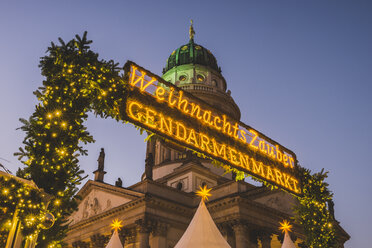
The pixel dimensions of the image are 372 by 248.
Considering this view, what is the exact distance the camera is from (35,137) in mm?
6875

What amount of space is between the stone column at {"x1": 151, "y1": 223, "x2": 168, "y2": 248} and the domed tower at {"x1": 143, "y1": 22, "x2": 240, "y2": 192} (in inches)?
342

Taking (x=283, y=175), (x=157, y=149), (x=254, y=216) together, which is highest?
(x=157, y=149)

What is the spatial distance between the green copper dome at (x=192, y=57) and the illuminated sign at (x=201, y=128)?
136 feet

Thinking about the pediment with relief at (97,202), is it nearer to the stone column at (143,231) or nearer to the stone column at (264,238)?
the stone column at (143,231)

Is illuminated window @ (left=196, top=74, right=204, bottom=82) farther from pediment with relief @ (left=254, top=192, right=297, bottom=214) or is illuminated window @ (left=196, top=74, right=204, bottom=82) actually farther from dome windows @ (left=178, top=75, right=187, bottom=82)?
pediment with relief @ (left=254, top=192, right=297, bottom=214)

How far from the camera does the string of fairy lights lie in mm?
6297

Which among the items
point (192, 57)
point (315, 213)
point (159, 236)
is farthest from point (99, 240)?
point (192, 57)

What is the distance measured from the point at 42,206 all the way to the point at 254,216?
24.1 meters

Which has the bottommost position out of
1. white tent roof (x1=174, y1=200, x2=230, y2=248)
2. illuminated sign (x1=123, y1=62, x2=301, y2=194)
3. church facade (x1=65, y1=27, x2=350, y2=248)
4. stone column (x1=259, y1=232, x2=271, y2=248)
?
white tent roof (x1=174, y1=200, x2=230, y2=248)

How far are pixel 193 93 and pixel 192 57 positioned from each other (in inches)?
348

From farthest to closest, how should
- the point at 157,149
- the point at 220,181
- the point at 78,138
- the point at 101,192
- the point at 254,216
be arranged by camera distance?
the point at 157,149 < the point at 220,181 < the point at 101,192 < the point at 254,216 < the point at 78,138

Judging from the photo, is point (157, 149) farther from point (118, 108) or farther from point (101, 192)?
point (118, 108)

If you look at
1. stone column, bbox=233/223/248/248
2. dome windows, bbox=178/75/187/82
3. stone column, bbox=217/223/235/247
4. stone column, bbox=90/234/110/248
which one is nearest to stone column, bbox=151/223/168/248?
stone column, bbox=217/223/235/247

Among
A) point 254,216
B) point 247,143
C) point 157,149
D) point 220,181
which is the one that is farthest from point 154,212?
point 247,143
